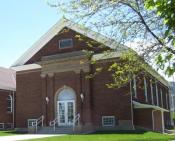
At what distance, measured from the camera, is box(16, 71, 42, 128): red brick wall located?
124 feet

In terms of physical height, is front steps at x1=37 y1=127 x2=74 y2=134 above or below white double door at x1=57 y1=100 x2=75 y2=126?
below

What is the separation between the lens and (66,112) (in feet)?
116

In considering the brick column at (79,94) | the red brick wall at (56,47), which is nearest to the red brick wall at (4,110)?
the red brick wall at (56,47)

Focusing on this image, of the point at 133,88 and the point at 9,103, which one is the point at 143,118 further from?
the point at 9,103

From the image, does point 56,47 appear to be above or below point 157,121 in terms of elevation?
above

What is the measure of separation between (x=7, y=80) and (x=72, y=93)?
15.0 meters

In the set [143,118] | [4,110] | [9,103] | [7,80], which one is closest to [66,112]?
[143,118]

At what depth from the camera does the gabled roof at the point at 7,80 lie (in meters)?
45.4

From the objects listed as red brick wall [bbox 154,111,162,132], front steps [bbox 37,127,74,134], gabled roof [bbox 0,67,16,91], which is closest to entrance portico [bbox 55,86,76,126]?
front steps [bbox 37,127,74,134]

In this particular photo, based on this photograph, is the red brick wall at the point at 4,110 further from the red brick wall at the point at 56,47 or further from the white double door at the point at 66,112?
the white double door at the point at 66,112

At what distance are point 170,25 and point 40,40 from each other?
111 feet

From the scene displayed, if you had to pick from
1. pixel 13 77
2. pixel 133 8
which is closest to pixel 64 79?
pixel 13 77

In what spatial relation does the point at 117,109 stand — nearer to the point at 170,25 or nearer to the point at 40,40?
the point at 40,40

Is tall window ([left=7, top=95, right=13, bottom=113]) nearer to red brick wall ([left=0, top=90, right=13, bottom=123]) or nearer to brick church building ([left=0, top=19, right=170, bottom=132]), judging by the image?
red brick wall ([left=0, top=90, right=13, bottom=123])
